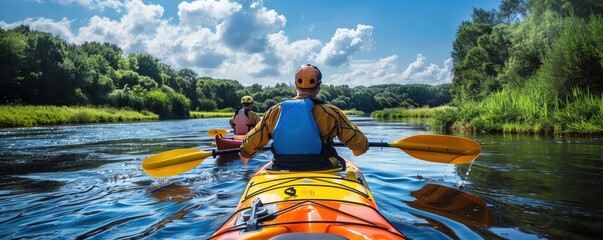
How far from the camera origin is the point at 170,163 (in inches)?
209

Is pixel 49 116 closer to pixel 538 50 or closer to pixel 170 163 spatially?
pixel 170 163

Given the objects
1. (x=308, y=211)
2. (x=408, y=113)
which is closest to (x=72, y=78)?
(x=408, y=113)

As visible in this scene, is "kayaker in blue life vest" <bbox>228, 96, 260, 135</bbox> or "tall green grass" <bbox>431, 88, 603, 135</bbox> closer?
"kayaker in blue life vest" <bbox>228, 96, 260, 135</bbox>

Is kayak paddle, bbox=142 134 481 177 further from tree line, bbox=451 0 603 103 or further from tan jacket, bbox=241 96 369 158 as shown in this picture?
tree line, bbox=451 0 603 103

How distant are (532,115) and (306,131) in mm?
13874

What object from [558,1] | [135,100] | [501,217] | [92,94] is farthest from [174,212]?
[92,94]

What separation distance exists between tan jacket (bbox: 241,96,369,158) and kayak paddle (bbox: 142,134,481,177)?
130cm

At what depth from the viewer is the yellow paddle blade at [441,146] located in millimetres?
5215

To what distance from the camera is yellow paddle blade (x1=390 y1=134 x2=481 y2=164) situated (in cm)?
521

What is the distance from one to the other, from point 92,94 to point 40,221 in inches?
2064

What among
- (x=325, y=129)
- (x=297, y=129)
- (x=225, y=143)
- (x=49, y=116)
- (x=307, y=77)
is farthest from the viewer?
(x=49, y=116)

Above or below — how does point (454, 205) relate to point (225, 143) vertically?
below

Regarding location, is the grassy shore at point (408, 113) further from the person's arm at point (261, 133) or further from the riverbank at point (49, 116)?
the person's arm at point (261, 133)

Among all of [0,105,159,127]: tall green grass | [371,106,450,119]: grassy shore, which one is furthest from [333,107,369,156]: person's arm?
[371,106,450,119]: grassy shore
